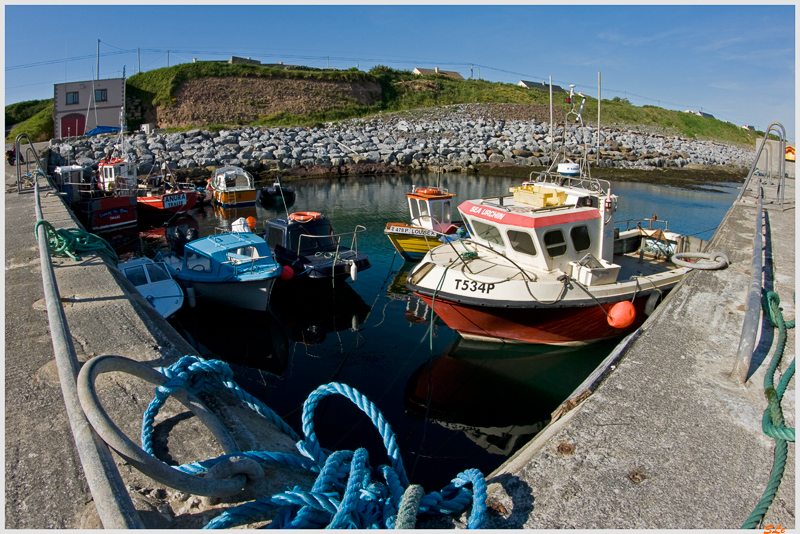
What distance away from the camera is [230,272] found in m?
11.2

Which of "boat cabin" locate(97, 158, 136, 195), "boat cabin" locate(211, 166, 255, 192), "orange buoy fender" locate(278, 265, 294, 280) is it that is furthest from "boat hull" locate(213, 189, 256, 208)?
"orange buoy fender" locate(278, 265, 294, 280)

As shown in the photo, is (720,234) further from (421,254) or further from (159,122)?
(159,122)

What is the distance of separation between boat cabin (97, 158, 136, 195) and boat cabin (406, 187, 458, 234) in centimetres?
1383

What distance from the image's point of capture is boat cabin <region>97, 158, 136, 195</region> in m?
23.2

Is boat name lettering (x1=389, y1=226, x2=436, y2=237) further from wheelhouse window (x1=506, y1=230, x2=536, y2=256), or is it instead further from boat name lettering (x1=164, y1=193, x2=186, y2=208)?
boat name lettering (x1=164, y1=193, x2=186, y2=208)

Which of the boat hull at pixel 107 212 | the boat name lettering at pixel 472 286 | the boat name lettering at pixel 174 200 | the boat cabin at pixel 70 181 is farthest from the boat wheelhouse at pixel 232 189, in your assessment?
the boat name lettering at pixel 472 286

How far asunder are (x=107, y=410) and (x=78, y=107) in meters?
46.4

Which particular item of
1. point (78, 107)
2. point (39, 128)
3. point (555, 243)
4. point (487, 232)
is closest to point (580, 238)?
point (555, 243)

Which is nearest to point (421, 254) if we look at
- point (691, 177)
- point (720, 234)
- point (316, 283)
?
point (316, 283)

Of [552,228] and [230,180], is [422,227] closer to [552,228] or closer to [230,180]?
[552,228]

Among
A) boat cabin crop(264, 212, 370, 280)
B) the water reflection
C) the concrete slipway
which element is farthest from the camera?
boat cabin crop(264, 212, 370, 280)

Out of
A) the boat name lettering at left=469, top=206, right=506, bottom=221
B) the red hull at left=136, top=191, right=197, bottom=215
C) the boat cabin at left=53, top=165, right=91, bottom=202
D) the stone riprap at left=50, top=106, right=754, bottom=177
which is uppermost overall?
the stone riprap at left=50, top=106, right=754, bottom=177

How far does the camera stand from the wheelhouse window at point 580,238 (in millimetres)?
9453

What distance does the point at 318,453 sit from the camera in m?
3.11
